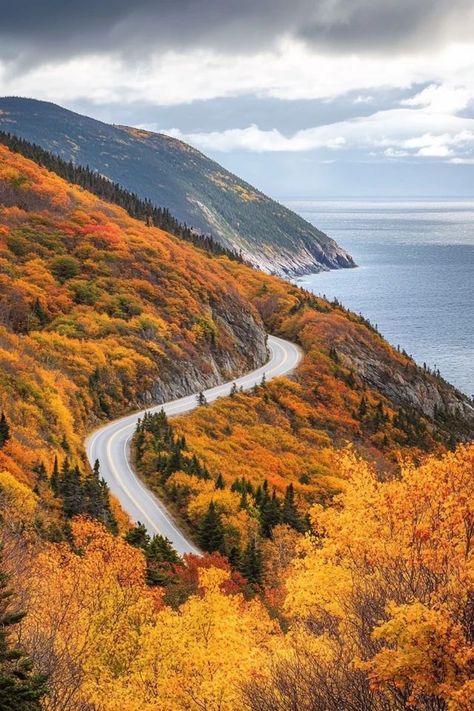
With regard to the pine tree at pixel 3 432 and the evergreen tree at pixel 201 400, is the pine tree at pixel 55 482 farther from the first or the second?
the evergreen tree at pixel 201 400

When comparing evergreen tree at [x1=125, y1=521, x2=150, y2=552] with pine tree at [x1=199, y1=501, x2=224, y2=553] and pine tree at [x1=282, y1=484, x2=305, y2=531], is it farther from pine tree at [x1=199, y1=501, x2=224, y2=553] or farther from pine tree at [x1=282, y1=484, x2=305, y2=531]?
pine tree at [x1=282, y1=484, x2=305, y2=531]

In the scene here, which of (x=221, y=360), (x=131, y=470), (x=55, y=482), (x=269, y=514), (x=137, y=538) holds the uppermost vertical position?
(x=221, y=360)

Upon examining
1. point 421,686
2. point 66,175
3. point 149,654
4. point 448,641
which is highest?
point 66,175

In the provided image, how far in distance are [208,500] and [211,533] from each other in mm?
4126

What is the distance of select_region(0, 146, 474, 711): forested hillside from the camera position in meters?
20.7

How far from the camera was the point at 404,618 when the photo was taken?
55.2 feet

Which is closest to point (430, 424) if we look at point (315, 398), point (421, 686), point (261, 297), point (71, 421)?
point (315, 398)

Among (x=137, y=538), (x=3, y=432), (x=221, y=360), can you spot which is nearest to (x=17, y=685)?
(x=137, y=538)

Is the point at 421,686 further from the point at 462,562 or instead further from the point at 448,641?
the point at 462,562

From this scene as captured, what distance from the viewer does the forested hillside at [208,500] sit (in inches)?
813

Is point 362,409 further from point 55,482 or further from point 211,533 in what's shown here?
point 55,482

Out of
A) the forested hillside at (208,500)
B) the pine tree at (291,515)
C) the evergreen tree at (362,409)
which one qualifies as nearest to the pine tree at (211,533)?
the forested hillside at (208,500)

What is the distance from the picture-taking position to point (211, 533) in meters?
51.5

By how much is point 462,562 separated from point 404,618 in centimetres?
387
